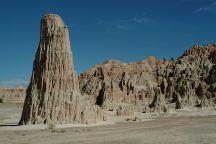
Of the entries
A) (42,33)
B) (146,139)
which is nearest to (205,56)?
(42,33)

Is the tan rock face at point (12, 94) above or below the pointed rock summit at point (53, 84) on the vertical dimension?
above

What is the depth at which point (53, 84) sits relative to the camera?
34594 millimetres

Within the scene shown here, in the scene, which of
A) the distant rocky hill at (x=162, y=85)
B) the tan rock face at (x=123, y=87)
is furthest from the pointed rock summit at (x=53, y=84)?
the distant rocky hill at (x=162, y=85)

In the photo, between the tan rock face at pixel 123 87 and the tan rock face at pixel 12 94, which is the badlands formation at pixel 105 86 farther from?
the tan rock face at pixel 12 94

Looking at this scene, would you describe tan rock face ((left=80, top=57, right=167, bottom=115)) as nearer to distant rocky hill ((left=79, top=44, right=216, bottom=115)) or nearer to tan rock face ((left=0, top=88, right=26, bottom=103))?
distant rocky hill ((left=79, top=44, right=216, bottom=115))

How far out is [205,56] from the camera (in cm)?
9988

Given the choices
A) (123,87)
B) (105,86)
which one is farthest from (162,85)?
(105,86)

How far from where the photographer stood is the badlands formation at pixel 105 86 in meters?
34.3

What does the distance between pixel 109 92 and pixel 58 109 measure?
51.6 metres

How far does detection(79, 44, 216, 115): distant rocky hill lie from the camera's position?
252 feet

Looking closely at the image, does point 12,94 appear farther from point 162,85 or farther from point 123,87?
point 162,85

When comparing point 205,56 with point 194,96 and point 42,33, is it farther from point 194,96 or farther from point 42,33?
point 42,33

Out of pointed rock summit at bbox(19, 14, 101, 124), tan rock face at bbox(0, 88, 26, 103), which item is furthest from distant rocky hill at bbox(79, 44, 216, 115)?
tan rock face at bbox(0, 88, 26, 103)

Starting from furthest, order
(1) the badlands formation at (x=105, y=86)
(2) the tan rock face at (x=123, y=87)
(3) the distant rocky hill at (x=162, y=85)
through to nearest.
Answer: (3) the distant rocky hill at (x=162, y=85)
(2) the tan rock face at (x=123, y=87)
(1) the badlands formation at (x=105, y=86)
